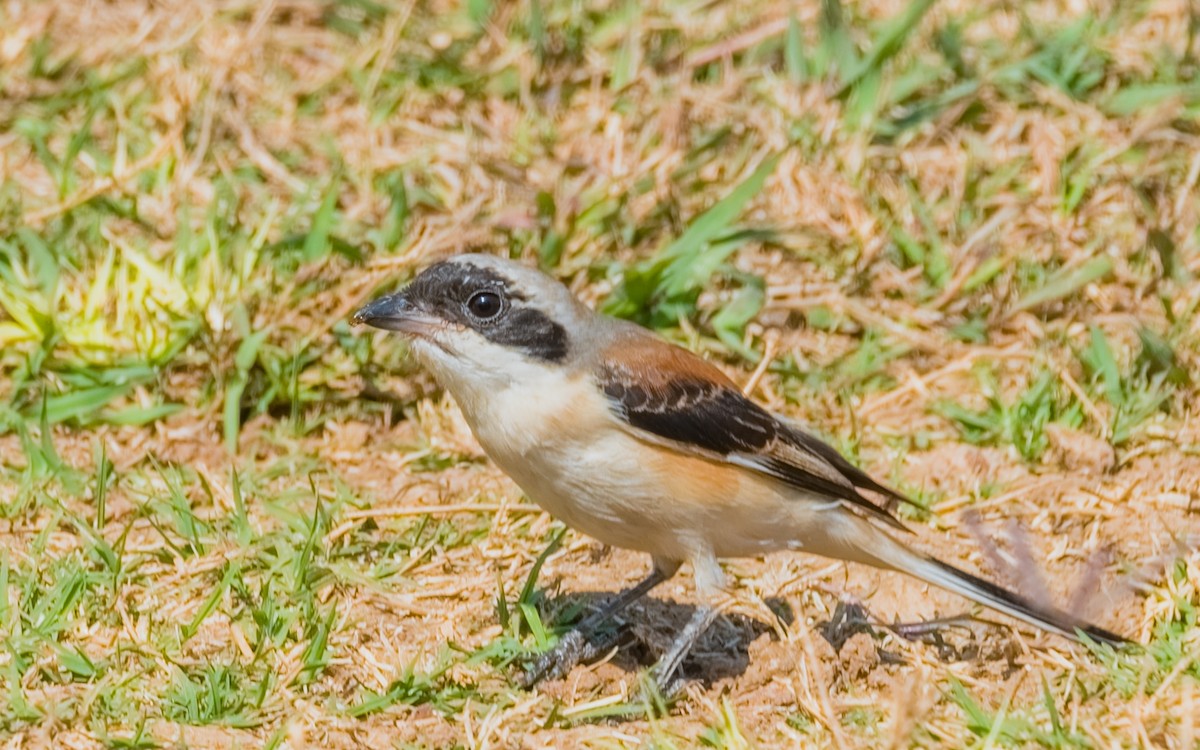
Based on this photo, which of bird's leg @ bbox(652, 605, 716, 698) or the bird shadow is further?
the bird shadow

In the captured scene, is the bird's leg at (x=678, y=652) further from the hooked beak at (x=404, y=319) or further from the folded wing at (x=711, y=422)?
the hooked beak at (x=404, y=319)

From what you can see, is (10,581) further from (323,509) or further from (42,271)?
(42,271)

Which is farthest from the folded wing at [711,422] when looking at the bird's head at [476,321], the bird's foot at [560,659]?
the bird's foot at [560,659]

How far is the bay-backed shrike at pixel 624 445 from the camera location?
16.8 feet

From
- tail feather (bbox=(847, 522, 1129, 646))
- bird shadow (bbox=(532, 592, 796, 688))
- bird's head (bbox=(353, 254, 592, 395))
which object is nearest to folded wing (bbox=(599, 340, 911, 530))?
tail feather (bbox=(847, 522, 1129, 646))

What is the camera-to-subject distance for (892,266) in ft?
26.0

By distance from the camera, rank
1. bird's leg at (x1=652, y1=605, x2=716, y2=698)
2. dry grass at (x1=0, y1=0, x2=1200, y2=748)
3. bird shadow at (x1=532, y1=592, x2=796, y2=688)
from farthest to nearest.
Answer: bird shadow at (x1=532, y1=592, x2=796, y2=688) < bird's leg at (x1=652, y1=605, x2=716, y2=698) < dry grass at (x1=0, y1=0, x2=1200, y2=748)

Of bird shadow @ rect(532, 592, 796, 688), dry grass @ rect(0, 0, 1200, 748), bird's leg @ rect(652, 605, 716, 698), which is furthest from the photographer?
bird shadow @ rect(532, 592, 796, 688)

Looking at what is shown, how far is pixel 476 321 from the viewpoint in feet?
17.3

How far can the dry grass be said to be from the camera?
5078 millimetres

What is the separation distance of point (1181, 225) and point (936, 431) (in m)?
2.00

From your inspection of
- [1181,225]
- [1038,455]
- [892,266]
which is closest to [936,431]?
[1038,455]

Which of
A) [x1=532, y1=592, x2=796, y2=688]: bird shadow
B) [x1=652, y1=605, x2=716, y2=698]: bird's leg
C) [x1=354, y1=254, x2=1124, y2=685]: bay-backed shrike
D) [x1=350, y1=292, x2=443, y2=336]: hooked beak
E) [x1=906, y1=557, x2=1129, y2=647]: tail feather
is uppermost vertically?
[x1=350, y1=292, x2=443, y2=336]: hooked beak

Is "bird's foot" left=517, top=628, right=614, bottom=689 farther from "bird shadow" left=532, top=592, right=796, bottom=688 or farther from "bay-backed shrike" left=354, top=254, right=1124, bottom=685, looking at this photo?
"bird shadow" left=532, top=592, right=796, bottom=688
